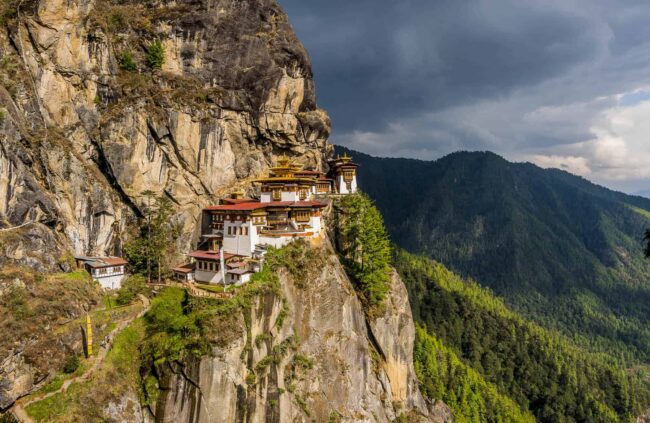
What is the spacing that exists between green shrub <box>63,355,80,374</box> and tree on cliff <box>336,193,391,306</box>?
113 feet

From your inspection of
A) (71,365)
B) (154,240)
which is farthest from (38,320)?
(154,240)

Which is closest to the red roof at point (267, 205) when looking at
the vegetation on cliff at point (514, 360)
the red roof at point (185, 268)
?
the red roof at point (185, 268)

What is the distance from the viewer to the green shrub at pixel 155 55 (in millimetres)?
60875

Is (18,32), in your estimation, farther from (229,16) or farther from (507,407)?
(507,407)

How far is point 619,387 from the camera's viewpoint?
119 metres

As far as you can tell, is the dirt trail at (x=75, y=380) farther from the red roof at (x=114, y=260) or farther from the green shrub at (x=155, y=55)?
the green shrub at (x=155, y=55)

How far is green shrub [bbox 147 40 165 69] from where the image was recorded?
6088cm

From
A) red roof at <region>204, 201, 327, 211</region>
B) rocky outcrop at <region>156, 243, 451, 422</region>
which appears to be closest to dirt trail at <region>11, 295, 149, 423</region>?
rocky outcrop at <region>156, 243, 451, 422</region>

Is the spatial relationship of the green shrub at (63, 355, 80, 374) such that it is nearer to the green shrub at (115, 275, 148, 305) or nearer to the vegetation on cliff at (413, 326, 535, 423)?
the green shrub at (115, 275, 148, 305)

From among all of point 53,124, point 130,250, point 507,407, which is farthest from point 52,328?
point 507,407

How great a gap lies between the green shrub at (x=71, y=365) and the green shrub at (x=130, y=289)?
919 cm

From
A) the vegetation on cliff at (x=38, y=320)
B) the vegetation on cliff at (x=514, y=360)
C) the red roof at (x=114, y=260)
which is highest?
the red roof at (x=114, y=260)

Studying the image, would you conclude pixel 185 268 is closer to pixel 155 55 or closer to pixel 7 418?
pixel 7 418

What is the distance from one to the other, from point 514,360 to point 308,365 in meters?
93.4
